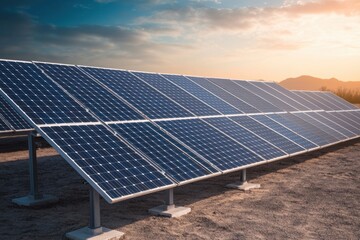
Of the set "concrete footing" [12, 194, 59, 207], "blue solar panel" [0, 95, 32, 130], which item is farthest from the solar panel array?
"blue solar panel" [0, 95, 32, 130]

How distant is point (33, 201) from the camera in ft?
39.9

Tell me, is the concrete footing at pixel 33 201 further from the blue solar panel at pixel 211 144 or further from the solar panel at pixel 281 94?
the solar panel at pixel 281 94

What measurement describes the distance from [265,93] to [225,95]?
5.90 metres

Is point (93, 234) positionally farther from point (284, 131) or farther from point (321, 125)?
point (321, 125)

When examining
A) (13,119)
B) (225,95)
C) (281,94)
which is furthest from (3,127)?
(281,94)

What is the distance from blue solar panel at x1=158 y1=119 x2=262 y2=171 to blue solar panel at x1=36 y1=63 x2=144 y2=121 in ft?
4.71

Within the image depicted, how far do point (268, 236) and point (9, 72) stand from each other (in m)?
9.00

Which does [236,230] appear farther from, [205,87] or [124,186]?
[205,87]

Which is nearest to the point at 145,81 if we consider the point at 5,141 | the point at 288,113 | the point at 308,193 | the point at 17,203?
the point at 17,203

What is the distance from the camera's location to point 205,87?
19.1 meters

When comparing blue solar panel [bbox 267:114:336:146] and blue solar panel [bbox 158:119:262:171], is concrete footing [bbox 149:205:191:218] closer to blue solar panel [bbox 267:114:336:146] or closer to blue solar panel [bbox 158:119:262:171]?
blue solar panel [bbox 158:119:262:171]

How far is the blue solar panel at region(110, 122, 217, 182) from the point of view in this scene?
33.0ft

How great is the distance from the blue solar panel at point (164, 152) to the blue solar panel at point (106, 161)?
0.44 metres

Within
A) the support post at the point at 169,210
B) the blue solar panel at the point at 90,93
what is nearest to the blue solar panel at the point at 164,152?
the blue solar panel at the point at 90,93
